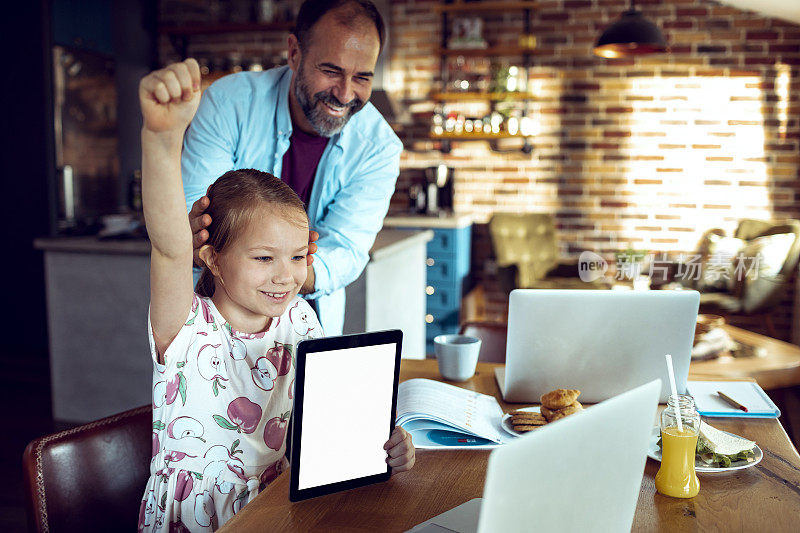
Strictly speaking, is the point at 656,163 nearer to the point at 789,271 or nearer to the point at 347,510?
the point at 789,271

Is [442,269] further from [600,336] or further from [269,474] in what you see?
[269,474]

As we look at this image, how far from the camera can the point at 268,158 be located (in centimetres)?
186

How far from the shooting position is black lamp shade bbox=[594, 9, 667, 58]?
3.36 m

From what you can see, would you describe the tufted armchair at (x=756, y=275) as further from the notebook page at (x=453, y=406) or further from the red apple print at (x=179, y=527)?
the red apple print at (x=179, y=527)

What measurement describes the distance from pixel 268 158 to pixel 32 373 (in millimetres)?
3085

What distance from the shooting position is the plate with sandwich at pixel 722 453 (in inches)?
41.2

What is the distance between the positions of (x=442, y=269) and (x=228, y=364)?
3459mm

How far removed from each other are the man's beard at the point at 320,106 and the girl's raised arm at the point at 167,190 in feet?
2.67

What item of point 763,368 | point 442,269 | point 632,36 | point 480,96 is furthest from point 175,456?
point 480,96

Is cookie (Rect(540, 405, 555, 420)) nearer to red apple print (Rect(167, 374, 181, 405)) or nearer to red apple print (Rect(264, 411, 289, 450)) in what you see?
red apple print (Rect(264, 411, 289, 450))

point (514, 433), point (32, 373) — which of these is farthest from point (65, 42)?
point (514, 433)

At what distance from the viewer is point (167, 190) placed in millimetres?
875

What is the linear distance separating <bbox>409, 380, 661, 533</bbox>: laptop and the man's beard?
1.21m

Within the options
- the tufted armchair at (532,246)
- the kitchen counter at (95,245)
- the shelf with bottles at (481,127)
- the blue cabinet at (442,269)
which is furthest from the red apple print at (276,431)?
the shelf with bottles at (481,127)
